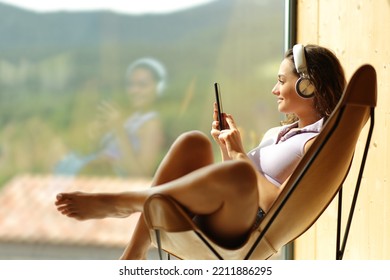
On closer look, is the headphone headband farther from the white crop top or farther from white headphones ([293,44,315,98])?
the white crop top

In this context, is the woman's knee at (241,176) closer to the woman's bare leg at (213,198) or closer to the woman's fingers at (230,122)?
the woman's bare leg at (213,198)

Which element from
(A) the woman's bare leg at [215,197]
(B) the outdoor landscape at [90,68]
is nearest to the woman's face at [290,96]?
(A) the woman's bare leg at [215,197]

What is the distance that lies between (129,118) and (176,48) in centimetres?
45

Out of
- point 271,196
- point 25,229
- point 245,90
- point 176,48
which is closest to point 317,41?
point 245,90

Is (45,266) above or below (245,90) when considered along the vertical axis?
below

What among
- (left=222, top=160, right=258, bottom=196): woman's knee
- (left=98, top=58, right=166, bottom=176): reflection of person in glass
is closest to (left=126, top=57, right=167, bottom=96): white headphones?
(left=98, top=58, right=166, bottom=176): reflection of person in glass

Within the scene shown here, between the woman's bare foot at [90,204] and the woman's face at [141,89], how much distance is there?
1992mm

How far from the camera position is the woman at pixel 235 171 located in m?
2.26

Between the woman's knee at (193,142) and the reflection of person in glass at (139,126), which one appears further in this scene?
the reflection of person in glass at (139,126)

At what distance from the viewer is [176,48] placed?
4328 mm

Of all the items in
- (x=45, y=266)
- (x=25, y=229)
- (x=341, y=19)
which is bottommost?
(x=25, y=229)

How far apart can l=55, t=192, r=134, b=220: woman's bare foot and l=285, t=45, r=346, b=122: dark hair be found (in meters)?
0.78

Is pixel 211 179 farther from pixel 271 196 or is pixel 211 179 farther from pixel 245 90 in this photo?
pixel 245 90

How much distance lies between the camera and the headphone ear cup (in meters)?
2.72
